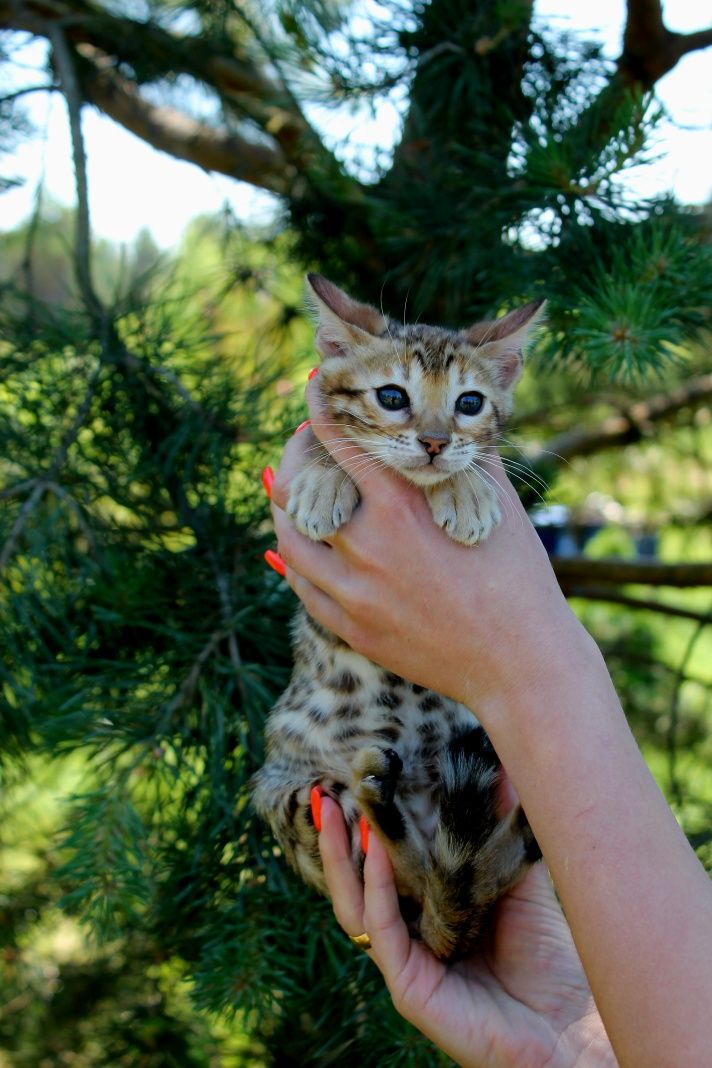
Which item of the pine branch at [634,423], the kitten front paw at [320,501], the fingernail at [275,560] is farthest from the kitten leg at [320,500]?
the pine branch at [634,423]

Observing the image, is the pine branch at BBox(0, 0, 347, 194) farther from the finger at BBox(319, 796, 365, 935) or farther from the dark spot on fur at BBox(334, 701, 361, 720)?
the finger at BBox(319, 796, 365, 935)

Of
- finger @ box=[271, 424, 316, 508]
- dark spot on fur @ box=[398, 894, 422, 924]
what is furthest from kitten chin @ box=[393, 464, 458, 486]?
dark spot on fur @ box=[398, 894, 422, 924]

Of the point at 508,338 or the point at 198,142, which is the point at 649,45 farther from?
the point at 198,142

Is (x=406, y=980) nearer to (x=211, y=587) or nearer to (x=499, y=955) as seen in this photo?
(x=499, y=955)

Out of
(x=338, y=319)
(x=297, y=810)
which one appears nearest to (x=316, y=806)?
(x=297, y=810)

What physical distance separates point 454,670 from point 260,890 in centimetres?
65

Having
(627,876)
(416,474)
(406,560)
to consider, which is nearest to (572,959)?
(627,876)

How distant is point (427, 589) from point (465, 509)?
0.19m

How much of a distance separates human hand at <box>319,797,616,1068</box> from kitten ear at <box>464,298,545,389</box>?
1.06 meters

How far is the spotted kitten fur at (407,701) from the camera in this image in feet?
5.30

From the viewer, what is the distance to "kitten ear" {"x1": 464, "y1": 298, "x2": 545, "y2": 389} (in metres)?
1.91

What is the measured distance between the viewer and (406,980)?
1.56 meters

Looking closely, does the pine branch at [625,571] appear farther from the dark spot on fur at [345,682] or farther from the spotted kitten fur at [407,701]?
the dark spot on fur at [345,682]

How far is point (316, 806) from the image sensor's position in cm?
170
